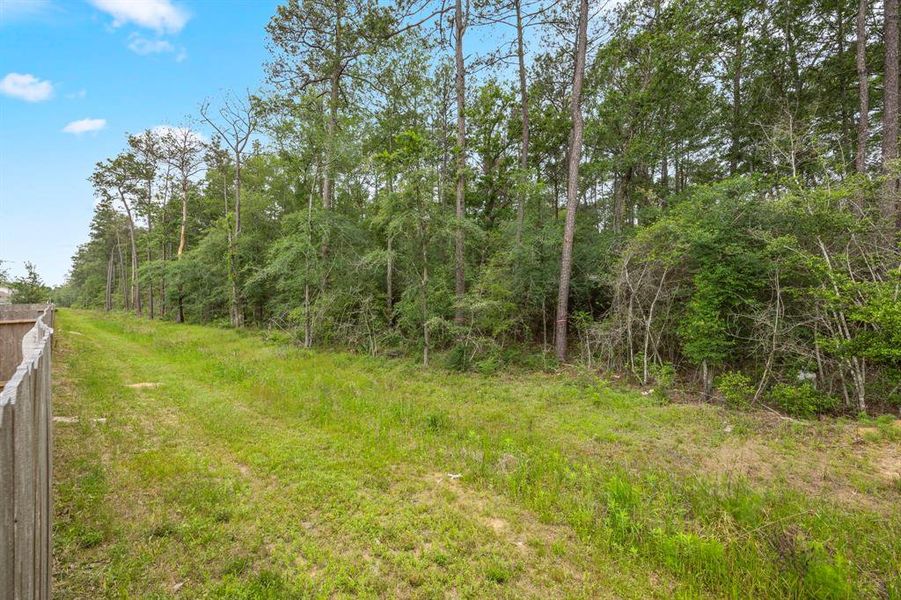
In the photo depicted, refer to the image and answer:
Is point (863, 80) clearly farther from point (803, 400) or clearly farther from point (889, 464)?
point (889, 464)

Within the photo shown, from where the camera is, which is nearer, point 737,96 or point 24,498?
point 24,498

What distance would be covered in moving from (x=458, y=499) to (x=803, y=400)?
6.59 m

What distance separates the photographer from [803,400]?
5.97 metres

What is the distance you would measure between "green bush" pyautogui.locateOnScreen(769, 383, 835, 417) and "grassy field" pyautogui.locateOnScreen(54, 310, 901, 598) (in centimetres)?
64

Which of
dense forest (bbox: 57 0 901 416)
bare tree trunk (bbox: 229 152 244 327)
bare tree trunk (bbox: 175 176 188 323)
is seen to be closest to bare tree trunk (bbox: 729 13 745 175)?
dense forest (bbox: 57 0 901 416)

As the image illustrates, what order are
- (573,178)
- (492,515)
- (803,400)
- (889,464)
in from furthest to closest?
(573,178) < (803,400) < (889,464) < (492,515)

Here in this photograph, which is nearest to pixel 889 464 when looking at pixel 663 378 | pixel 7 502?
pixel 663 378

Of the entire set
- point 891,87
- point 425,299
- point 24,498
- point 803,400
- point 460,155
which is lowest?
point 803,400

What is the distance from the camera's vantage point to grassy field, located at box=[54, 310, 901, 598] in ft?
7.94

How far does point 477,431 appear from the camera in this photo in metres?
5.05

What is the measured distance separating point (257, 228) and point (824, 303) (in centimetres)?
2196

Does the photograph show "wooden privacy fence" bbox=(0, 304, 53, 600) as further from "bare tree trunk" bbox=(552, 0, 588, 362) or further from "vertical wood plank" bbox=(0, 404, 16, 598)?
"bare tree trunk" bbox=(552, 0, 588, 362)

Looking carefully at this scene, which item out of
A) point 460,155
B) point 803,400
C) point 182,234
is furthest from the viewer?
point 182,234

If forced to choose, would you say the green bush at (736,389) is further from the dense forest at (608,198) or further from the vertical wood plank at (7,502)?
the vertical wood plank at (7,502)
